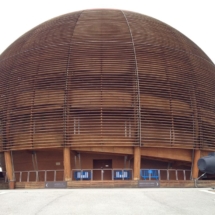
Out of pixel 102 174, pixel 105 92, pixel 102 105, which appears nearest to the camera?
pixel 102 174

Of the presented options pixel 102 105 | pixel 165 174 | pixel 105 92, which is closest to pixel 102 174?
pixel 102 105

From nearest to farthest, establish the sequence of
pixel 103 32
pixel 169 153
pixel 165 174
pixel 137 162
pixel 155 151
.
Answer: pixel 137 162 < pixel 155 151 < pixel 169 153 < pixel 165 174 < pixel 103 32

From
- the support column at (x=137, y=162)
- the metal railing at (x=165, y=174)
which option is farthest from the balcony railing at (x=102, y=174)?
the support column at (x=137, y=162)

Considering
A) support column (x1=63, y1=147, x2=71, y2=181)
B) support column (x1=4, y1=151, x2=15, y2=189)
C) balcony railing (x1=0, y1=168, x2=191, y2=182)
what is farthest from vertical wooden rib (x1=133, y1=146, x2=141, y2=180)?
support column (x1=4, y1=151, x2=15, y2=189)

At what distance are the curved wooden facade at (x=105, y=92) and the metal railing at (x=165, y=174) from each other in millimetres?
1946

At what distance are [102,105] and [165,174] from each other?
23.7ft

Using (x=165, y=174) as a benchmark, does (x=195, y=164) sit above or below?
above

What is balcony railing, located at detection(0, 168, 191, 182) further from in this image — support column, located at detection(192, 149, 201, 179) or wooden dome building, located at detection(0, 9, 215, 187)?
support column, located at detection(192, 149, 201, 179)

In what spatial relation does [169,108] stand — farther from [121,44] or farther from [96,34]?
[96,34]

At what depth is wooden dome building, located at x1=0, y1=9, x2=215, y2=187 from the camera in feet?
77.2

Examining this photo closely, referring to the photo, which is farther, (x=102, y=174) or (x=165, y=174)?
(x=165, y=174)

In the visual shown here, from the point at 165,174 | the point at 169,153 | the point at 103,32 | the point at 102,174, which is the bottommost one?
the point at 165,174

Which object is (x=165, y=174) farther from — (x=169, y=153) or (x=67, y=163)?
(x=67, y=163)

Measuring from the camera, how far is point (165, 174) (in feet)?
85.4
